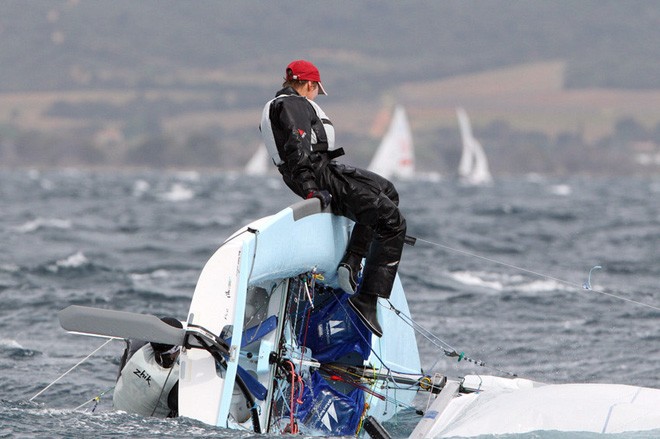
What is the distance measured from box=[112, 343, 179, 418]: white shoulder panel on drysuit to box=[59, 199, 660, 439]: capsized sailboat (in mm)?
443

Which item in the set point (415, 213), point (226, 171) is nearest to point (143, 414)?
point (415, 213)

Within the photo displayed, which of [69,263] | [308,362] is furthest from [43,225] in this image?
[308,362]

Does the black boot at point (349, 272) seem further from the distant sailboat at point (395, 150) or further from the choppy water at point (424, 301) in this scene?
the distant sailboat at point (395, 150)

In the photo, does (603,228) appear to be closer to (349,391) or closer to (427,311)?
(427,311)

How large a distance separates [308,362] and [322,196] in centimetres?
100

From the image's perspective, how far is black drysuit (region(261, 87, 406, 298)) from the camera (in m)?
6.58

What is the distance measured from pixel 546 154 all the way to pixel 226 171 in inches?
2103

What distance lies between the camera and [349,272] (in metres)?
6.72

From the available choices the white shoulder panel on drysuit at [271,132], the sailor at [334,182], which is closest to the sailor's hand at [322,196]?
the sailor at [334,182]

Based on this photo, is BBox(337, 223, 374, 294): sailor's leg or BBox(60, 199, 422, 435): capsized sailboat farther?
BBox(337, 223, 374, 294): sailor's leg

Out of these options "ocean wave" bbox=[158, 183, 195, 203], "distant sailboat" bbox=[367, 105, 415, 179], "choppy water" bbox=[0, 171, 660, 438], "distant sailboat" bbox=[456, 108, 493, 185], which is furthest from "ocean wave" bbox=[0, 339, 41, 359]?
"distant sailboat" bbox=[456, 108, 493, 185]

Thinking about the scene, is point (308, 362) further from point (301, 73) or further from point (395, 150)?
point (395, 150)

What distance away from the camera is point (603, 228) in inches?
1080

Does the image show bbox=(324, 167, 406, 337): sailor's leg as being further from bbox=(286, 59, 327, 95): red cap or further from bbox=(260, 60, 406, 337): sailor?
bbox=(286, 59, 327, 95): red cap
